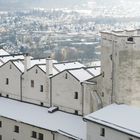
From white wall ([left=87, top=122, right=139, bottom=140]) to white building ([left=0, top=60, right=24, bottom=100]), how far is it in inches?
605

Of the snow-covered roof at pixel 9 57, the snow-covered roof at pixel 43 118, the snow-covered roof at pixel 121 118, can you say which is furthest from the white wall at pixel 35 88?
the snow-covered roof at pixel 121 118

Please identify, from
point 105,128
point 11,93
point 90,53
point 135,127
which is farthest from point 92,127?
point 90,53

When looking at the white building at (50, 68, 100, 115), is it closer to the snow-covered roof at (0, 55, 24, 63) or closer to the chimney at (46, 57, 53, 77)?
the chimney at (46, 57, 53, 77)

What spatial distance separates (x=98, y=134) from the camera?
38844 millimetres

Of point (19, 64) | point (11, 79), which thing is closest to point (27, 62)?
point (19, 64)

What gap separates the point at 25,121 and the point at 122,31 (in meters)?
12.6

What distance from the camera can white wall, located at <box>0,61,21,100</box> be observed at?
175 feet

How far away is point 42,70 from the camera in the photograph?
50094mm

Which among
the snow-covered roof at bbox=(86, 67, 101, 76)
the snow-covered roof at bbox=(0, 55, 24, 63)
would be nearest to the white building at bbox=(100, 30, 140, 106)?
the snow-covered roof at bbox=(86, 67, 101, 76)

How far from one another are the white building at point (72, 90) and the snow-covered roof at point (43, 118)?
2.85ft

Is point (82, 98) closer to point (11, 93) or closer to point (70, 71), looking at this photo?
point (70, 71)

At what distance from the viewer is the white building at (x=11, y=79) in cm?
5316

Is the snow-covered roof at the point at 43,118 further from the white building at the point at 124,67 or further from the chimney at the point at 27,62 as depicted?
the white building at the point at 124,67

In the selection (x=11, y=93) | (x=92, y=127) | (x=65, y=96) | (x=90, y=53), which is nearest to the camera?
(x=92, y=127)
